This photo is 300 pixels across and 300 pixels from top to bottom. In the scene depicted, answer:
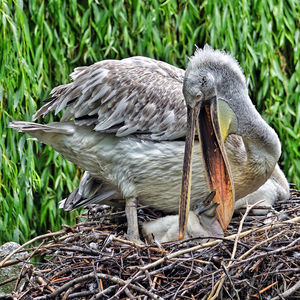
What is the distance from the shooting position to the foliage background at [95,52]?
4.80 metres

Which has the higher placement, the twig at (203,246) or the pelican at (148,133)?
the pelican at (148,133)

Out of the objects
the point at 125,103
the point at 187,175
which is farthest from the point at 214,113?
the point at 125,103

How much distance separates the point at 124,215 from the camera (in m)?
4.37

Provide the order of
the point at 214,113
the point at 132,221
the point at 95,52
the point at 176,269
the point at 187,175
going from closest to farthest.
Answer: the point at 176,269 → the point at 187,175 → the point at 214,113 → the point at 132,221 → the point at 95,52

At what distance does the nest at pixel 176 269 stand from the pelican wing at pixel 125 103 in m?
0.67

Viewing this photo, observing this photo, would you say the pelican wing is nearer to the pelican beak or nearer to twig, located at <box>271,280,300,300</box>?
the pelican beak

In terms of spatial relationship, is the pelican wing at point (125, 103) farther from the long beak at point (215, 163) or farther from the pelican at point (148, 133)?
the long beak at point (215, 163)

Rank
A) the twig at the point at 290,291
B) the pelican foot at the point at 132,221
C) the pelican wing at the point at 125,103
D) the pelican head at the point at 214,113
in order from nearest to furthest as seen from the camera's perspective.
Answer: the twig at the point at 290,291
the pelican head at the point at 214,113
the pelican foot at the point at 132,221
the pelican wing at the point at 125,103

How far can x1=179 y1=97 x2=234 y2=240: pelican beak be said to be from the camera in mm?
3912

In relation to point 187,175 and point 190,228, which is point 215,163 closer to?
point 187,175

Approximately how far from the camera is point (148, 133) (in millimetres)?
4227

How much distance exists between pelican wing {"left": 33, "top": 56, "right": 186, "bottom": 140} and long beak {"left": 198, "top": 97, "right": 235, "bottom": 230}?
0.66 feet

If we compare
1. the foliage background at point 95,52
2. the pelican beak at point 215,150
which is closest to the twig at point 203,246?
the pelican beak at point 215,150

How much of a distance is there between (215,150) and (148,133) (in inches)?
Answer: 17.1
